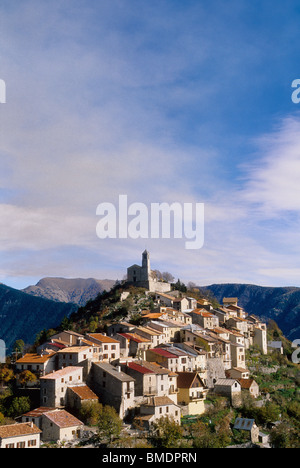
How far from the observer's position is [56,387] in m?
47.7

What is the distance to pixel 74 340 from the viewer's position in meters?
65.0

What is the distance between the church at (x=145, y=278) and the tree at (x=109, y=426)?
58838 millimetres

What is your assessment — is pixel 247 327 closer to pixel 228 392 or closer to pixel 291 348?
pixel 291 348

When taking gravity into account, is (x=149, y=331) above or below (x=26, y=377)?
above

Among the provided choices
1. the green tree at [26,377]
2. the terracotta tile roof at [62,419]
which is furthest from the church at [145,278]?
the terracotta tile roof at [62,419]

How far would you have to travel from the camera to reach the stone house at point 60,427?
141 ft

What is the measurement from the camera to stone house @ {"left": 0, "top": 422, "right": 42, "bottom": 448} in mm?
40175

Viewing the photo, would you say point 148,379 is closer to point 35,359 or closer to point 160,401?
point 160,401

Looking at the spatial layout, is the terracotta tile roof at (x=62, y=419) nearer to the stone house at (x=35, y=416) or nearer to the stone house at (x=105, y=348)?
the stone house at (x=35, y=416)

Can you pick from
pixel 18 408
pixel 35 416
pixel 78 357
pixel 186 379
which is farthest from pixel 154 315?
pixel 35 416

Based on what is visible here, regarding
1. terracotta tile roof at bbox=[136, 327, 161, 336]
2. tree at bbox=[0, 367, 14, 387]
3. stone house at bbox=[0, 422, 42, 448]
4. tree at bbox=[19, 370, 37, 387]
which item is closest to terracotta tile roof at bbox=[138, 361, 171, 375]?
terracotta tile roof at bbox=[136, 327, 161, 336]

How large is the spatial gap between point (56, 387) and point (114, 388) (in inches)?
226

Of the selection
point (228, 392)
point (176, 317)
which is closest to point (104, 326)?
point (176, 317)
